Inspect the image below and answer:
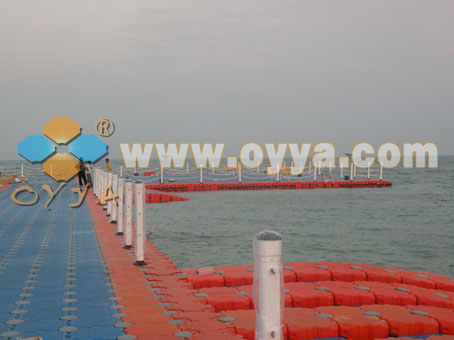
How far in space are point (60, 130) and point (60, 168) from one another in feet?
17.3

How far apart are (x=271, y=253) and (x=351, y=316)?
300 cm

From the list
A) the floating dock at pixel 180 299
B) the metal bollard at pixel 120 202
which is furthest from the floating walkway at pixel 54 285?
the metal bollard at pixel 120 202

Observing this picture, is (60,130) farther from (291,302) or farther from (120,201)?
(291,302)

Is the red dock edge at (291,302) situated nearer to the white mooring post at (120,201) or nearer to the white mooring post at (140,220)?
the white mooring post at (140,220)

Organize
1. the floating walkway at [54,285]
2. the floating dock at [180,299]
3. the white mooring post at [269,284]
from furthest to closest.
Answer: the floating dock at [180,299]
the floating walkway at [54,285]
the white mooring post at [269,284]

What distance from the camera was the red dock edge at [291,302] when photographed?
15.4 ft

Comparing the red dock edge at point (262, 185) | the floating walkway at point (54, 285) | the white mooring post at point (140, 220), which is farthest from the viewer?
the red dock edge at point (262, 185)

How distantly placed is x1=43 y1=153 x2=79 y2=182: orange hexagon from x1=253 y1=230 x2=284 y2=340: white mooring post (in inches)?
1380

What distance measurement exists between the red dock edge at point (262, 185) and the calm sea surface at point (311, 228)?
1971mm

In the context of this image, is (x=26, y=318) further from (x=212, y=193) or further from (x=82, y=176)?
(x=212, y=193)

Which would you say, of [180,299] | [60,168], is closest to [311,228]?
[180,299]

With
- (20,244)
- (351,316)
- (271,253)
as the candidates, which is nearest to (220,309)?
(351,316)

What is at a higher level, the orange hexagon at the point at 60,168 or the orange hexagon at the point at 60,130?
the orange hexagon at the point at 60,130

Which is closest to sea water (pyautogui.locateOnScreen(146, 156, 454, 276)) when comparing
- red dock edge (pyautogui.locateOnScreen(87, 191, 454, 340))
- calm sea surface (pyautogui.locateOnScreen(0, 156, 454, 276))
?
calm sea surface (pyautogui.locateOnScreen(0, 156, 454, 276))
